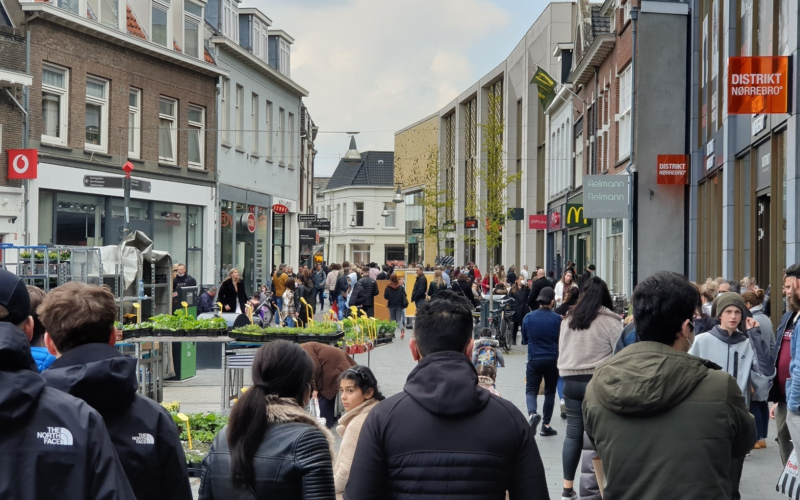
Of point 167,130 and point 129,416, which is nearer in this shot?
point 129,416

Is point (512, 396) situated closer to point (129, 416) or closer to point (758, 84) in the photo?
point (758, 84)

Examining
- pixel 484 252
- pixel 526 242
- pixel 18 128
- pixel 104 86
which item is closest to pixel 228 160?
pixel 104 86

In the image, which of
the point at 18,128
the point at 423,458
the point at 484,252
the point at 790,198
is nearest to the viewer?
the point at 423,458

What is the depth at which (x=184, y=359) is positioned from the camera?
51.6 feet

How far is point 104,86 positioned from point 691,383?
25.6 meters

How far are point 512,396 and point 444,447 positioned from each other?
1092 centimetres

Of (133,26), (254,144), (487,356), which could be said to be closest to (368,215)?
(254,144)

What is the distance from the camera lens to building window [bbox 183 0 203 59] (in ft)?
103

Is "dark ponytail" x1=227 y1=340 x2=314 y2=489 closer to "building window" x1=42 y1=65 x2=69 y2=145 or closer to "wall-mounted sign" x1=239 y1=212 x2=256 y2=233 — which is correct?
"building window" x1=42 y1=65 x2=69 y2=145

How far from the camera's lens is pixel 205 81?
3228 centimetres

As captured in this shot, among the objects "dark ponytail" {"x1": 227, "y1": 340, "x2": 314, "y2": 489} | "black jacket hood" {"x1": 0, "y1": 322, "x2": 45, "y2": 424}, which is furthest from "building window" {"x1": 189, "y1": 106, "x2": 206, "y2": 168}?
"black jacket hood" {"x1": 0, "y1": 322, "x2": 45, "y2": 424}

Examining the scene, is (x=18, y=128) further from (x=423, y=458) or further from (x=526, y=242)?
(x=526, y=242)

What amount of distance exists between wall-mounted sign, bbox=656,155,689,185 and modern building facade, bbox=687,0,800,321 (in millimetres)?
555

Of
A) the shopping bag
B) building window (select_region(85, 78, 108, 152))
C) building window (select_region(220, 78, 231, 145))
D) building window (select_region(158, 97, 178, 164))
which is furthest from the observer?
building window (select_region(220, 78, 231, 145))
